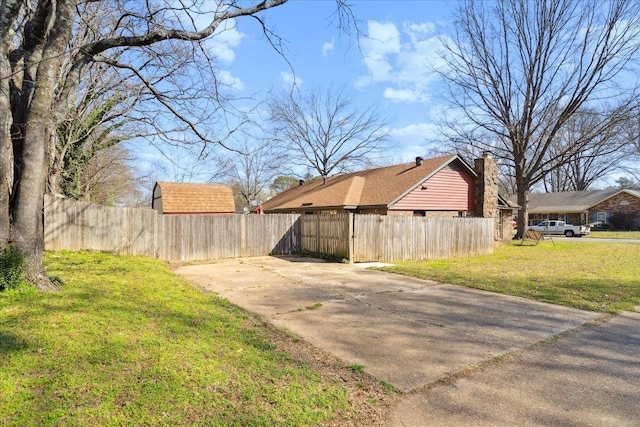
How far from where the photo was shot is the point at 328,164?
1436 inches

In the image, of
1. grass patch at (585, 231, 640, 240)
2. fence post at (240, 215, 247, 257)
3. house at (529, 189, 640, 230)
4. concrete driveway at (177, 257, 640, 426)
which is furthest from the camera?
house at (529, 189, 640, 230)

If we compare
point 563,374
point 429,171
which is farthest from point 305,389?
point 429,171

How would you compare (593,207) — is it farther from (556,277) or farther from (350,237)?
(350,237)

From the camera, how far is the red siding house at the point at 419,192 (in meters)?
17.9

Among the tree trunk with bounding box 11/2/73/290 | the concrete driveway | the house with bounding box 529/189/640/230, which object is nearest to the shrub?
the tree trunk with bounding box 11/2/73/290

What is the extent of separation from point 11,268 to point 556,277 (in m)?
12.5

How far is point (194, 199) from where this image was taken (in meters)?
20.8

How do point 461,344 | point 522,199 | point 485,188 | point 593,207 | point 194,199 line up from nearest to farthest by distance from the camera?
1. point 461,344
2. point 485,188
3. point 194,199
4. point 522,199
5. point 593,207

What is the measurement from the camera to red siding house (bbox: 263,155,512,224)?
58.8 ft

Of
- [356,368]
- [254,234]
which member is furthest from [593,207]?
[356,368]

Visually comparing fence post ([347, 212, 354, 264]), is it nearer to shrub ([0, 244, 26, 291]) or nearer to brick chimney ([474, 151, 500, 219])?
shrub ([0, 244, 26, 291])

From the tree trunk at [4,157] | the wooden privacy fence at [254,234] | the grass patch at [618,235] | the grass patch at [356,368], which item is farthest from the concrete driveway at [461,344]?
the grass patch at [618,235]

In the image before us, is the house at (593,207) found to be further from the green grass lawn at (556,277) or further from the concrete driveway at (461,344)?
the concrete driveway at (461,344)

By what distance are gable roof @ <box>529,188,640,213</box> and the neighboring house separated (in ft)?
134
